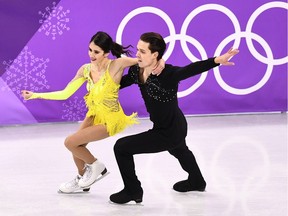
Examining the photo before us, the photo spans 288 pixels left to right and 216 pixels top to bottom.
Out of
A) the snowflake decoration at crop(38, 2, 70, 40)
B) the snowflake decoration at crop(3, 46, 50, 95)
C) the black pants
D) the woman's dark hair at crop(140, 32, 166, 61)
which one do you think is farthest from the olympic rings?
the black pants

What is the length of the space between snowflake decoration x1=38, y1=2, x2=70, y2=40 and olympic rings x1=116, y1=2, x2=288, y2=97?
591 millimetres

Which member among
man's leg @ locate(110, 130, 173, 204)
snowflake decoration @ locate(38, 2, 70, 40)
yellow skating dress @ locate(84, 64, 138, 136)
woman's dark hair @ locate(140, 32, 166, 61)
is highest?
woman's dark hair @ locate(140, 32, 166, 61)

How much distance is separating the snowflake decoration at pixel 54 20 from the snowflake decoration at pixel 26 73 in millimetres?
282

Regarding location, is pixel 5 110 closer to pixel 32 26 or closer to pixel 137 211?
pixel 32 26

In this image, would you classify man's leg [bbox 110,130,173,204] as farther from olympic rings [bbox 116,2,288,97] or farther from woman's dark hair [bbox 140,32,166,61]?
olympic rings [bbox 116,2,288,97]

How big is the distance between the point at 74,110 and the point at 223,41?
179cm

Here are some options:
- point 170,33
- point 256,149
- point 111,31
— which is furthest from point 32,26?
point 256,149

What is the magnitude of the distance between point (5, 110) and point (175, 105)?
321cm

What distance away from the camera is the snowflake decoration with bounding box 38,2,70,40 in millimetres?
6992

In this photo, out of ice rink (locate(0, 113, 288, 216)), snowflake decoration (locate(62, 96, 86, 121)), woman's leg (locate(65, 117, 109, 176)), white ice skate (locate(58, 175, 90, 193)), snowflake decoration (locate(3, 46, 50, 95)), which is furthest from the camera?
snowflake decoration (locate(62, 96, 86, 121))

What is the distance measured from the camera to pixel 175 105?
4312mm

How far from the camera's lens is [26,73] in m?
7.02

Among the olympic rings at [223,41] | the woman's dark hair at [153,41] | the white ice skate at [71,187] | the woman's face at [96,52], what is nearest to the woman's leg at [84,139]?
the white ice skate at [71,187]

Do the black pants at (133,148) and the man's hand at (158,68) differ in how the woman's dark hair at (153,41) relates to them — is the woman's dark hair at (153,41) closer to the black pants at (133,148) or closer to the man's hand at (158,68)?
the man's hand at (158,68)
